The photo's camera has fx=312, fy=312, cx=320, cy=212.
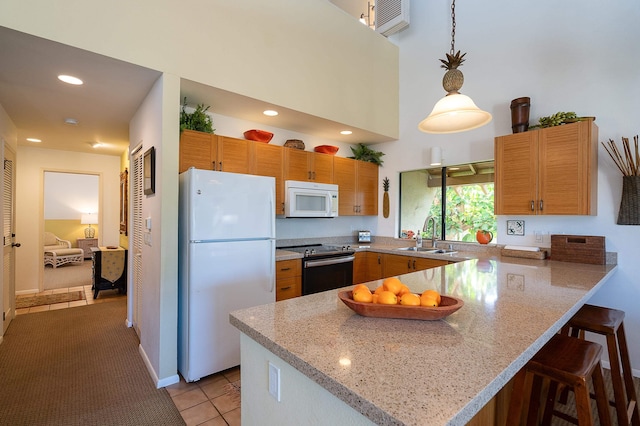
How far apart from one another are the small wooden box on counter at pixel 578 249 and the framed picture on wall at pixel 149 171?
364cm

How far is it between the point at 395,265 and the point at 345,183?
4.21 feet

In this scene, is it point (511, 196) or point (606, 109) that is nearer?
point (606, 109)

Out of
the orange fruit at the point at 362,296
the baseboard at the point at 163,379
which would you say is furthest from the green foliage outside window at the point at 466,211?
the baseboard at the point at 163,379

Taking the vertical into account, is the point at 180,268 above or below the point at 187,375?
above

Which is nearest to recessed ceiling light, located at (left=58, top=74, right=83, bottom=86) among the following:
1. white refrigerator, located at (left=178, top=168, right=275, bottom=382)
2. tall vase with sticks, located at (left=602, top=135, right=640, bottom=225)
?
white refrigerator, located at (left=178, top=168, right=275, bottom=382)

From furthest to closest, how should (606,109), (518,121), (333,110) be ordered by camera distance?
(333,110)
(518,121)
(606,109)

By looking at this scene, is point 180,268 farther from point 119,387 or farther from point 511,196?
point 511,196

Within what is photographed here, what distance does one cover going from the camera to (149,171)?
2.69 m

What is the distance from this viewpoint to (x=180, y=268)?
2574 millimetres

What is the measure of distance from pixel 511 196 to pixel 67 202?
10987mm

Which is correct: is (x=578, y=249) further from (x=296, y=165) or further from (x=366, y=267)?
(x=296, y=165)

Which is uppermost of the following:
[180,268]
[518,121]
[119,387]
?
[518,121]

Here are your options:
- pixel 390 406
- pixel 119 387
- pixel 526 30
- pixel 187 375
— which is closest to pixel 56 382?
pixel 119 387

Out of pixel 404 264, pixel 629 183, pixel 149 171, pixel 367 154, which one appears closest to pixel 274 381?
pixel 149 171
